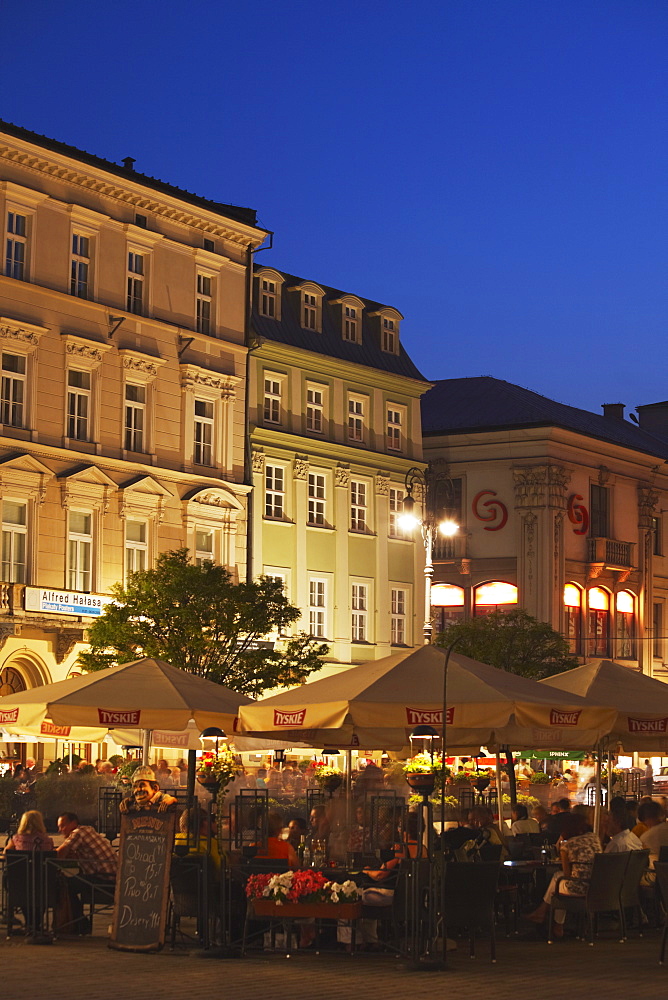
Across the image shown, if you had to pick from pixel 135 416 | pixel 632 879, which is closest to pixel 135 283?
pixel 135 416

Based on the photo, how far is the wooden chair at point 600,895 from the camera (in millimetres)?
16859

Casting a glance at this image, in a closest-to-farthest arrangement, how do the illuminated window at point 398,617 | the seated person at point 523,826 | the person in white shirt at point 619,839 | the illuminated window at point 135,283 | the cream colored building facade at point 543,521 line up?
1. the person in white shirt at point 619,839
2. the seated person at point 523,826
3. the illuminated window at point 135,283
4. the illuminated window at point 398,617
5. the cream colored building facade at point 543,521

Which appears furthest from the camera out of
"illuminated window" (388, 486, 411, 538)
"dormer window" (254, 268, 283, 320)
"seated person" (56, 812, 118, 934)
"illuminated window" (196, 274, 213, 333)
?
"illuminated window" (388, 486, 411, 538)

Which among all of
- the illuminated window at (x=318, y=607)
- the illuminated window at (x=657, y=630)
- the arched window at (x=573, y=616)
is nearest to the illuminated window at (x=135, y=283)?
the illuminated window at (x=318, y=607)

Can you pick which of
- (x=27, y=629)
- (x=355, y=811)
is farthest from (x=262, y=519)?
(x=355, y=811)

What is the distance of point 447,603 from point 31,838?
50978 millimetres

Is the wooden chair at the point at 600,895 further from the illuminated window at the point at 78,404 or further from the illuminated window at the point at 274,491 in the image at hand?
the illuminated window at the point at 274,491

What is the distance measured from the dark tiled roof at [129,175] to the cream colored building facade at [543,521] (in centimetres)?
1831

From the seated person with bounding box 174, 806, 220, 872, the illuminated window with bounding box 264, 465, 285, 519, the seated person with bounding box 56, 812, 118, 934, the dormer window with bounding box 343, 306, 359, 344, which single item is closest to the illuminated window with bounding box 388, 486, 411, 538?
the dormer window with bounding box 343, 306, 359, 344

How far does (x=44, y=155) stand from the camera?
1748 inches

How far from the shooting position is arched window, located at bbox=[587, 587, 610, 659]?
2702 inches

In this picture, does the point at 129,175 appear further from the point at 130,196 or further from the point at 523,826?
the point at 523,826

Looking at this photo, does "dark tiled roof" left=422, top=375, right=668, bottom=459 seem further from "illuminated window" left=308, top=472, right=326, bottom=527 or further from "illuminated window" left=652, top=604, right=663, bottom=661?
"illuminated window" left=308, top=472, right=326, bottom=527

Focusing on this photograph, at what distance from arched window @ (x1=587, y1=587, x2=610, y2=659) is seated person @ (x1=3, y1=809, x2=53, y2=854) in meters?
52.4
